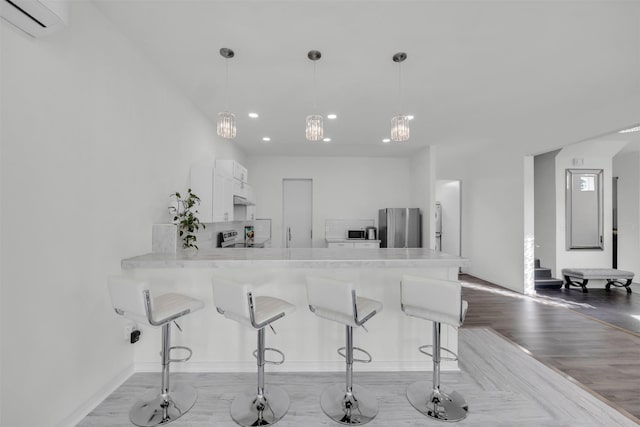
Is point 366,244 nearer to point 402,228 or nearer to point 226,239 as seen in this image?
point 402,228

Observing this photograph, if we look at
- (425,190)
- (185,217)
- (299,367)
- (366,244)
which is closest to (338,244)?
(366,244)

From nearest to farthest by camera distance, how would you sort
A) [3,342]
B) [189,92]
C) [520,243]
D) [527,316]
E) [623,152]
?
[3,342]
[189,92]
[527,316]
[520,243]
[623,152]

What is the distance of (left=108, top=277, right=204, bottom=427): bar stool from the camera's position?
162 centimetres

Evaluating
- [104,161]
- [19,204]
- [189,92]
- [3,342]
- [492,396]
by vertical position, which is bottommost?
[492,396]

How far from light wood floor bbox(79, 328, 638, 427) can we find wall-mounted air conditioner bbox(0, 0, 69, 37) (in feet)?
7.68

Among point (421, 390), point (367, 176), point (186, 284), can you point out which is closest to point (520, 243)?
point (367, 176)

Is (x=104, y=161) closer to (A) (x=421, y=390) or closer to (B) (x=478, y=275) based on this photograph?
(A) (x=421, y=390)

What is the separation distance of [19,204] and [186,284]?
1.18 meters

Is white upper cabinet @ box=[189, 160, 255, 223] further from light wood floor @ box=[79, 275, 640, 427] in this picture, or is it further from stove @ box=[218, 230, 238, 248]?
light wood floor @ box=[79, 275, 640, 427]

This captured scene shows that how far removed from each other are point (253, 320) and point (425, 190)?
15.1 ft

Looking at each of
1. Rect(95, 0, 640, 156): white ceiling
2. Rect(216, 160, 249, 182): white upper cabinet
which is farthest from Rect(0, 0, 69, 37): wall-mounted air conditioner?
Rect(216, 160, 249, 182): white upper cabinet

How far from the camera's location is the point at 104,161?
1.93m

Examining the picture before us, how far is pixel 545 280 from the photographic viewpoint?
200 inches

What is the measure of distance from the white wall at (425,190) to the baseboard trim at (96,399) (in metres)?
4.82
